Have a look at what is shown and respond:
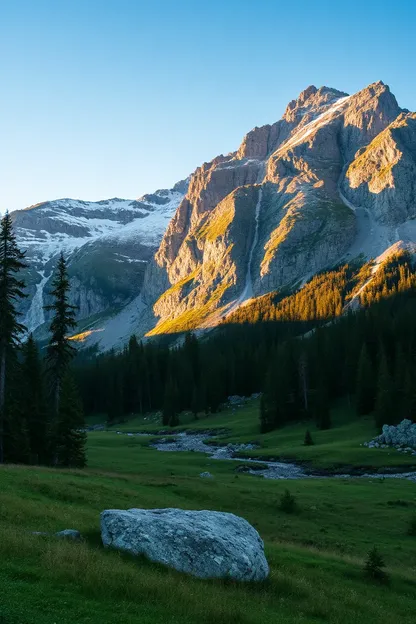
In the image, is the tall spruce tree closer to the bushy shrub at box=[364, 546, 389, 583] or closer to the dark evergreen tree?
the bushy shrub at box=[364, 546, 389, 583]

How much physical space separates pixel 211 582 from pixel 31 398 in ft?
139

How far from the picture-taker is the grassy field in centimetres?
1226

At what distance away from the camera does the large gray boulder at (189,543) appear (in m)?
15.8

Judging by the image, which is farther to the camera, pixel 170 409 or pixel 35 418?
pixel 170 409

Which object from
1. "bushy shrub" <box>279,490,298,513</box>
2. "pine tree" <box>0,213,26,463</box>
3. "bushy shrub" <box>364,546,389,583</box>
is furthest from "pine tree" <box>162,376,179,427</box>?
"bushy shrub" <box>364,546,389,583</box>

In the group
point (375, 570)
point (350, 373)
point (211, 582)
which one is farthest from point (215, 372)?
point (211, 582)

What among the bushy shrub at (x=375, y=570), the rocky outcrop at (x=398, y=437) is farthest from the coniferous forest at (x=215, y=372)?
the bushy shrub at (x=375, y=570)

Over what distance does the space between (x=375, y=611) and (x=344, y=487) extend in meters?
28.7

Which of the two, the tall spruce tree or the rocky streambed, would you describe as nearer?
the tall spruce tree

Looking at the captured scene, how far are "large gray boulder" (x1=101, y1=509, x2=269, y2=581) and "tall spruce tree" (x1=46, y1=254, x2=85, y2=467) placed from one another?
97.0ft

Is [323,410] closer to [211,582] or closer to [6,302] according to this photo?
[6,302]

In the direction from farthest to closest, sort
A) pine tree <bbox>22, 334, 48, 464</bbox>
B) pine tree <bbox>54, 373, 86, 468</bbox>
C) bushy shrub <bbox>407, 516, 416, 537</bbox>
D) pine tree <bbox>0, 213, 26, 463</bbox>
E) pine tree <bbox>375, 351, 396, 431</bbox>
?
pine tree <bbox>375, 351, 396, 431</bbox> → pine tree <bbox>22, 334, 48, 464</bbox> → pine tree <bbox>54, 373, 86, 468</bbox> → pine tree <bbox>0, 213, 26, 463</bbox> → bushy shrub <bbox>407, 516, 416, 537</bbox>

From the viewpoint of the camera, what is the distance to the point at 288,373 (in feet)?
330

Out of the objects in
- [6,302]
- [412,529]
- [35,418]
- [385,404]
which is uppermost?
[6,302]
